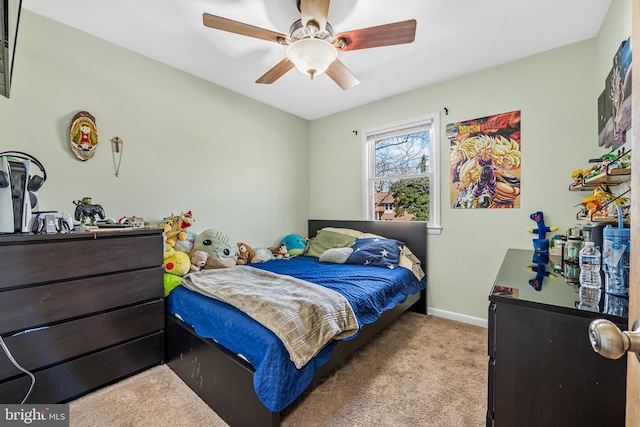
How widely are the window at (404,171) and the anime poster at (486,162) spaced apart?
0.64 feet

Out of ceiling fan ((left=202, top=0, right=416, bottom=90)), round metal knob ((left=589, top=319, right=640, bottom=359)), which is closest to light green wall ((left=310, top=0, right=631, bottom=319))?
ceiling fan ((left=202, top=0, right=416, bottom=90))

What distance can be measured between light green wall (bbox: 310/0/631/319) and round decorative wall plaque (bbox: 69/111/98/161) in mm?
2736

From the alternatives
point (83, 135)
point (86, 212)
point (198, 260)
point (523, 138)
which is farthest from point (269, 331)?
point (523, 138)

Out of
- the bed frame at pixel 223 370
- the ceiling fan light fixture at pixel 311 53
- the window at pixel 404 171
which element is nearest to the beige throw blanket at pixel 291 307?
the bed frame at pixel 223 370

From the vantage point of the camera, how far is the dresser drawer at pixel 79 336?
147 cm

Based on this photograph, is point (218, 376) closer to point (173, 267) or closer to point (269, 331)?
point (269, 331)

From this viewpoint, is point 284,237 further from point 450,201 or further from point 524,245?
point 524,245

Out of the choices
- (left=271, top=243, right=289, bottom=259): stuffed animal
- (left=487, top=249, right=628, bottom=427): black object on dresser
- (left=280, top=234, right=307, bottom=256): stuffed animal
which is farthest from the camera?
(left=280, top=234, right=307, bottom=256): stuffed animal

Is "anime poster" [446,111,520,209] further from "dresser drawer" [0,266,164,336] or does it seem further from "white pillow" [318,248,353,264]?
"dresser drawer" [0,266,164,336]

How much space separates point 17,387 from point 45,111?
1744 millimetres

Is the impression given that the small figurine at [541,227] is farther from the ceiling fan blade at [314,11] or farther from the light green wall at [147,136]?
the light green wall at [147,136]

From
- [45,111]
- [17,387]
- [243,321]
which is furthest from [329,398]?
[45,111]

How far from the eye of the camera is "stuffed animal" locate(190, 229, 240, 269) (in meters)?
2.49

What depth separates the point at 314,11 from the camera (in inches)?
63.3
